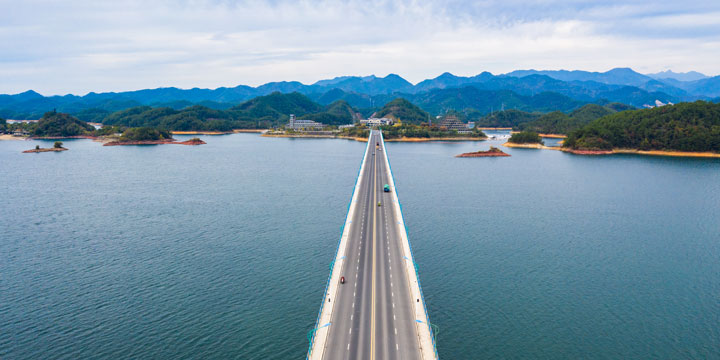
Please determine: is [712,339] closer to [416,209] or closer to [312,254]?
[312,254]

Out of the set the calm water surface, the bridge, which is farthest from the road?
the calm water surface

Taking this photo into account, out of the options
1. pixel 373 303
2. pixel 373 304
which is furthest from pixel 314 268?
pixel 373 304

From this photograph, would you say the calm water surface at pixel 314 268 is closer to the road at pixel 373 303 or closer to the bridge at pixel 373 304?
the bridge at pixel 373 304

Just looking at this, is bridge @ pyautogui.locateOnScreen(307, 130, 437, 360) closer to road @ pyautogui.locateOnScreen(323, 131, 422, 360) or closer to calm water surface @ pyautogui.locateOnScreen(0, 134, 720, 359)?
road @ pyautogui.locateOnScreen(323, 131, 422, 360)

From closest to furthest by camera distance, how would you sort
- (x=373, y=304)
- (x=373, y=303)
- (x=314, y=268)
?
1. (x=373, y=304)
2. (x=373, y=303)
3. (x=314, y=268)

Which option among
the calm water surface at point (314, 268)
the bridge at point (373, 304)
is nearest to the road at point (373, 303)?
the bridge at point (373, 304)

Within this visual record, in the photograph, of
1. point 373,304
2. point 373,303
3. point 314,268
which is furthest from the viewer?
point 314,268

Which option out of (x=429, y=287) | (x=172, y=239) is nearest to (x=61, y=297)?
(x=172, y=239)

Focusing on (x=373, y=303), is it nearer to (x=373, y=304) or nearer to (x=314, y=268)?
(x=373, y=304)
